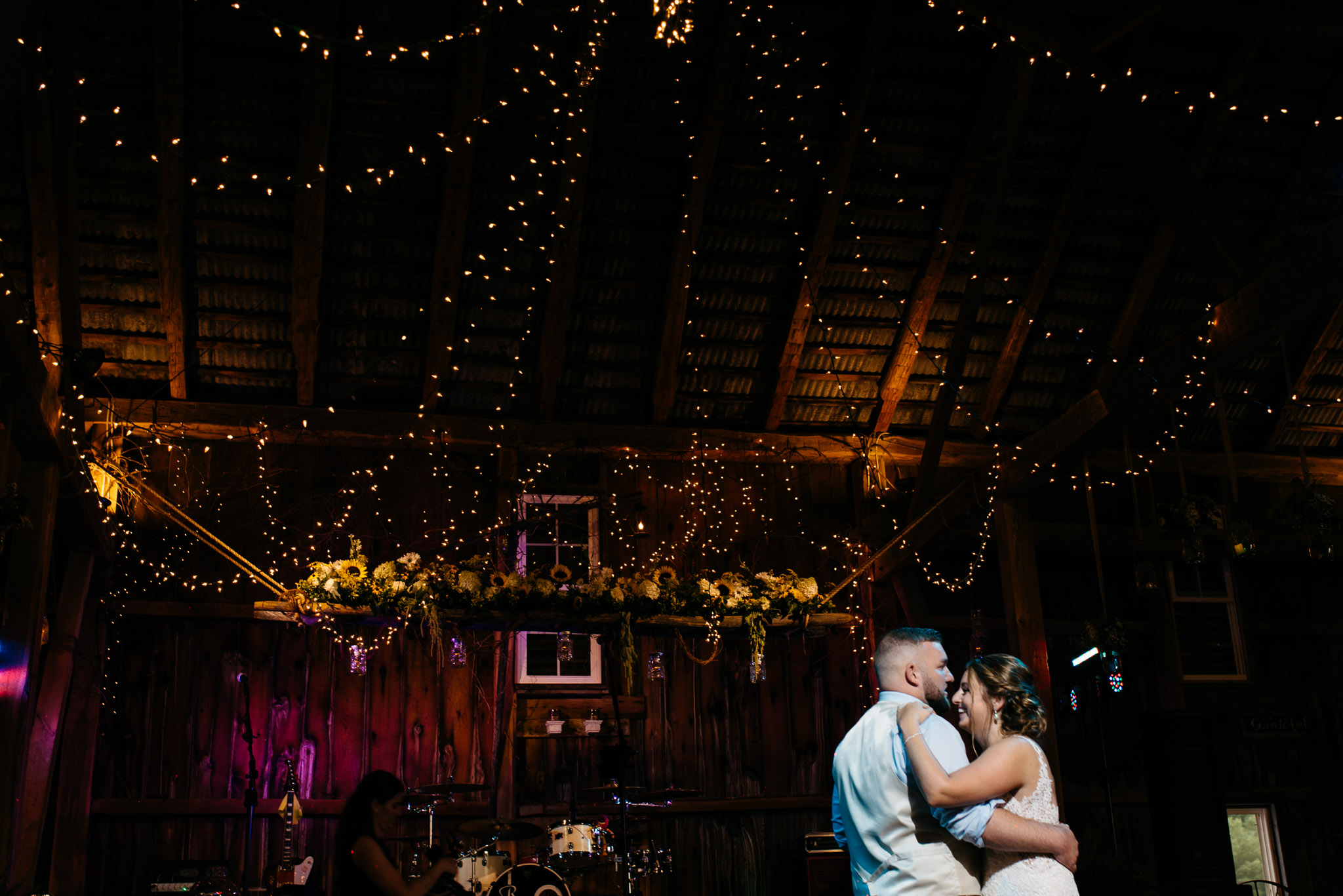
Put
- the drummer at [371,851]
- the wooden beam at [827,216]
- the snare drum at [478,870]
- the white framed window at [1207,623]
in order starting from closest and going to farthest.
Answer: the drummer at [371,851] < the snare drum at [478,870] < the wooden beam at [827,216] < the white framed window at [1207,623]

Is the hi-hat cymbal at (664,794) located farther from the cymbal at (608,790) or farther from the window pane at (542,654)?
the window pane at (542,654)

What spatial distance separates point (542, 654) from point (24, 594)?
393cm

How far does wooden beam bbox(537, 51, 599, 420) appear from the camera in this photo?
8.22 m

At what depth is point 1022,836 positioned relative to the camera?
3.15 meters

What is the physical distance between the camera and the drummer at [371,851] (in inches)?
165

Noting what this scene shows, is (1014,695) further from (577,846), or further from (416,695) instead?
(416,695)

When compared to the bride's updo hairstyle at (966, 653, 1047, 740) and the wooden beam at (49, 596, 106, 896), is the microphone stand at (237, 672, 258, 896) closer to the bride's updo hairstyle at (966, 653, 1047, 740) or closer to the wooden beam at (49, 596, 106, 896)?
the wooden beam at (49, 596, 106, 896)

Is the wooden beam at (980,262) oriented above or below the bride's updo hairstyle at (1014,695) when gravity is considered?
above

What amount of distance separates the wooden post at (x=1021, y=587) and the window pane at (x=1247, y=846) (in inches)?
155

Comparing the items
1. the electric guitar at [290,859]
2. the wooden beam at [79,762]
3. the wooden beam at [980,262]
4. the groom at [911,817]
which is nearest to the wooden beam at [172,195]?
the wooden beam at [79,762]

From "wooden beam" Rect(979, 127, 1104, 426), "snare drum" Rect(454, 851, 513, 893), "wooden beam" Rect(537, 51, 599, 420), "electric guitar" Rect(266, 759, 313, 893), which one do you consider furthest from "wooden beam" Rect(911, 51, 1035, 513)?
"electric guitar" Rect(266, 759, 313, 893)

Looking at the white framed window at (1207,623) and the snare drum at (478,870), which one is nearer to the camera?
the snare drum at (478,870)

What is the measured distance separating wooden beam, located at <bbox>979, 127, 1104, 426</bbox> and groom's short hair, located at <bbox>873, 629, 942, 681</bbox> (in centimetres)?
590

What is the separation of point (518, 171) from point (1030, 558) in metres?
4.67
